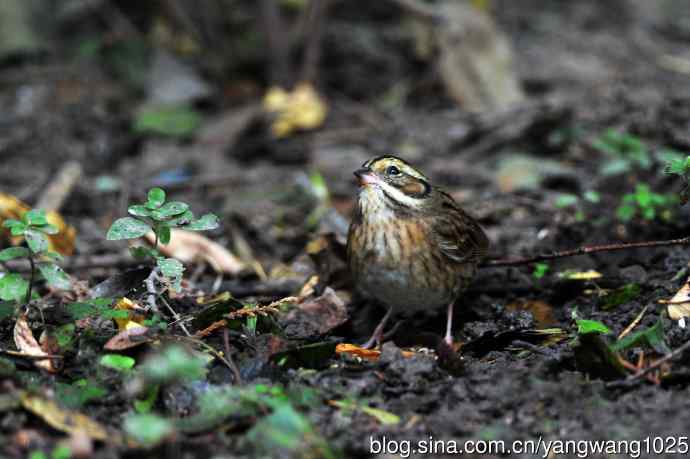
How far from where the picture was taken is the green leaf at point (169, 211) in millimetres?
3646

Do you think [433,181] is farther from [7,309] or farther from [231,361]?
[7,309]

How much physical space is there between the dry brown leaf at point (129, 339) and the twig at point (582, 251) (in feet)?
6.76

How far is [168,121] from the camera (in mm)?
7754

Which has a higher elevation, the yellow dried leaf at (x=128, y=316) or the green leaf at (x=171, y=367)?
the green leaf at (x=171, y=367)

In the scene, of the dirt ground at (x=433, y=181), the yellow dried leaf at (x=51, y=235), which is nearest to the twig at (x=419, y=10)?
the dirt ground at (x=433, y=181)

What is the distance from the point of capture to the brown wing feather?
4812 millimetres

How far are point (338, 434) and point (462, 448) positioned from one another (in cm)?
41

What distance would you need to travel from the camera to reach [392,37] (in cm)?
873

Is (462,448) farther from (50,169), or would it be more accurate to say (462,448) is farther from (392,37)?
(392,37)

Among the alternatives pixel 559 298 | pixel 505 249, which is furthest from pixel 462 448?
pixel 505 249

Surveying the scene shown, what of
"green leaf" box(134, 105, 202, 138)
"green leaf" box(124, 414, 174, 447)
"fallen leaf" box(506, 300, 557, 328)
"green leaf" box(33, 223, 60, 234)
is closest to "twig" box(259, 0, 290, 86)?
"green leaf" box(134, 105, 202, 138)

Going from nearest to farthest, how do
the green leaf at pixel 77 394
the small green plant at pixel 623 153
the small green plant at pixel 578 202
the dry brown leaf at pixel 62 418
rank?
the dry brown leaf at pixel 62 418 < the green leaf at pixel 77 394 < the small green plant at pixel 578 202 < the small green plant at pixel 623 153

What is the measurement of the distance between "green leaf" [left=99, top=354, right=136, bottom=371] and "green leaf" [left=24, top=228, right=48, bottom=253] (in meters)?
0.51

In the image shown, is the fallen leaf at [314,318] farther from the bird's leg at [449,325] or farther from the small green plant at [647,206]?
the small green plant at [647,206]
